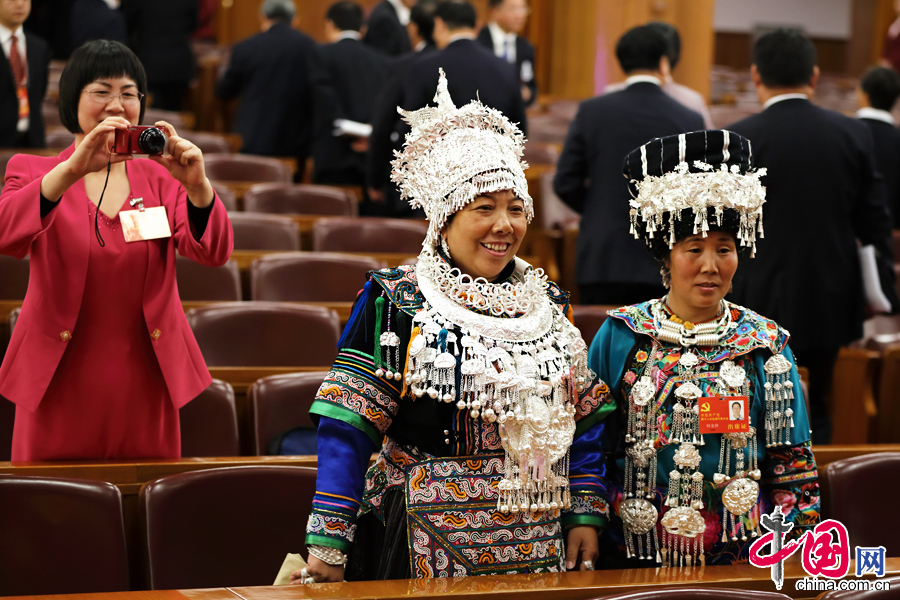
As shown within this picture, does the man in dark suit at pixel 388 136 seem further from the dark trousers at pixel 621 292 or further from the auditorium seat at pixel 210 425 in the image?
the auditorium seat at pixel 210 425

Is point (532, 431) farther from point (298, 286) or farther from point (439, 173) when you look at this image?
point (298, 286)

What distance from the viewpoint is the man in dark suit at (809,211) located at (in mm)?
3209

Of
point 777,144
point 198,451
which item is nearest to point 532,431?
point 198,451

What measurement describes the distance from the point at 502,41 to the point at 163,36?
7.59ft

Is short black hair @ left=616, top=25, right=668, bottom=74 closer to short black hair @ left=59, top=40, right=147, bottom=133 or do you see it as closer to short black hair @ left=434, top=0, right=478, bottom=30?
short black hair @ left=434, top=0, right=478, bottom=30

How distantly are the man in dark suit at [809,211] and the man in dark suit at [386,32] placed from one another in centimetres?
347

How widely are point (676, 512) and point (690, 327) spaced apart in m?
0.35

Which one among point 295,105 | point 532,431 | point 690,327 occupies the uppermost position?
point 295,105

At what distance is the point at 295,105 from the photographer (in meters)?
6.22

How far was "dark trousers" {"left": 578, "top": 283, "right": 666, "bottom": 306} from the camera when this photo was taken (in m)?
3.52

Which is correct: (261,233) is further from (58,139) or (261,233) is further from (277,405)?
(58,139)

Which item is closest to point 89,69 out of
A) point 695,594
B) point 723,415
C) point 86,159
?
point 86,159

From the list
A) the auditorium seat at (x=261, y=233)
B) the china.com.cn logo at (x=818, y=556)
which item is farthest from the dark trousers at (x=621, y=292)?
the china.com.cn logo at (x=818, y=556)

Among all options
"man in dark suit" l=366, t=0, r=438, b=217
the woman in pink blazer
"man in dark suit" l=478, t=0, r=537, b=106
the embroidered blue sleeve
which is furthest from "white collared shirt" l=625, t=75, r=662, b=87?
"man in dark suit" l=478, t=0, r=537, b=106
